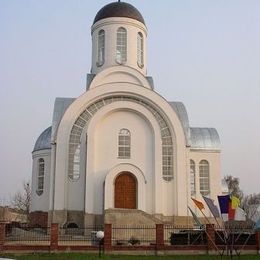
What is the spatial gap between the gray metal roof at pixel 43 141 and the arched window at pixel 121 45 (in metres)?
6.79

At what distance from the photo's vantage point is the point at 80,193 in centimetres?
2675

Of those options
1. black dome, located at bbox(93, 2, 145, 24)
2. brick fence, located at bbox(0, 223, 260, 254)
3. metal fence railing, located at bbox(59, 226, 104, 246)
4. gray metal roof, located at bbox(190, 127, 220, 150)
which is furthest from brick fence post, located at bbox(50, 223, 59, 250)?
black dome, located at bbox(93, 2, 145, 24)

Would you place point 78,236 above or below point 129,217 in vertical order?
below

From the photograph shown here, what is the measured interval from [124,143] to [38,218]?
23.8 feet

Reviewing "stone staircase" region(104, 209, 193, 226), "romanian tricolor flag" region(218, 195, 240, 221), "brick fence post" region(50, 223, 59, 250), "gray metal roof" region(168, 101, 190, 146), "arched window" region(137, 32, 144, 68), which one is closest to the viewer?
"romanian tricolor flag" region(218, 195, 240, 221)

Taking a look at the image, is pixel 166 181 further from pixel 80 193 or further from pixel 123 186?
pixel 80 193

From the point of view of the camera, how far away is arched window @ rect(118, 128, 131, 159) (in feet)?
90.0

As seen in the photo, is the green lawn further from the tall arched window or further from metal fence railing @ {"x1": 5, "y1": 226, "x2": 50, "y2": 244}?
the tall arched window

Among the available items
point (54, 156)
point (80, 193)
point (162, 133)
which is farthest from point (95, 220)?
point (162, 133)

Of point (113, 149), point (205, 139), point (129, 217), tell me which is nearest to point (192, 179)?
point (205, 139)

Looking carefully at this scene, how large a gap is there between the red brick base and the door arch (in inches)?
196

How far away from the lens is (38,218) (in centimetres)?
2888

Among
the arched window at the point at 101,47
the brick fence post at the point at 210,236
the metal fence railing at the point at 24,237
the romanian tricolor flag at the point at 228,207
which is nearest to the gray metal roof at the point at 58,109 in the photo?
the arched window at the point at 101,47

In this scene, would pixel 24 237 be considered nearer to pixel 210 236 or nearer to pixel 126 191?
pixel 126 191
